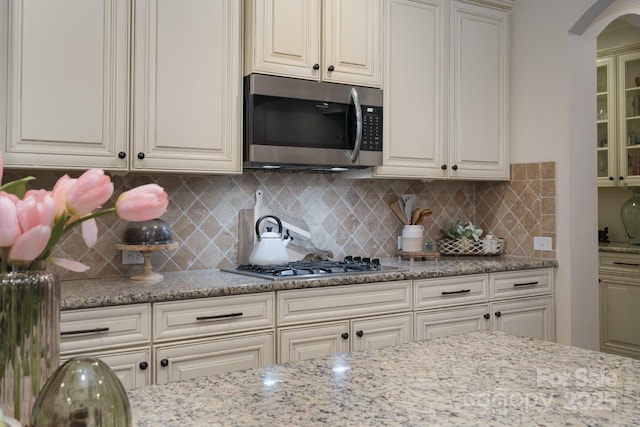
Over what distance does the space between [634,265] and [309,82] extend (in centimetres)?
305

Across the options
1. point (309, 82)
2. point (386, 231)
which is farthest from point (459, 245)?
point (309, 82)

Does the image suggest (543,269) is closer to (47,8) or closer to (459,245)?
(459,245)

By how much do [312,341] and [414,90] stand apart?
1620mm

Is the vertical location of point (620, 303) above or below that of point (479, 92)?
below

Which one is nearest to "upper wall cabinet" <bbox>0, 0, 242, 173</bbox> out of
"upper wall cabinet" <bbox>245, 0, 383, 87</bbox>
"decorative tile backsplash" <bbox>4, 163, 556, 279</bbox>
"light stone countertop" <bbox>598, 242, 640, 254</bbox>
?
"upper wall cabinet" <bbox>245, 0, 383, 87</bbox>

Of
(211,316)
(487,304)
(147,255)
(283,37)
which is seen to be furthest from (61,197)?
(487,304)

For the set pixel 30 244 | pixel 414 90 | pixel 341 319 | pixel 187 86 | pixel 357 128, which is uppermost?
pixel 414 90

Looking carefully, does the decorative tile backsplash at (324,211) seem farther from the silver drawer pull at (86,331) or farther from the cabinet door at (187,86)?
the silver drawer pull at (86,331)

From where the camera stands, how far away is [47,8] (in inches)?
93.4

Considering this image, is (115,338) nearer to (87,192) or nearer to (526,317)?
(87,192)

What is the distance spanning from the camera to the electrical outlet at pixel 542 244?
3551 mm

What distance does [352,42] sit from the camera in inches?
123

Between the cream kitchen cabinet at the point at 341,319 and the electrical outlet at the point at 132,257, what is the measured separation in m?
0.78

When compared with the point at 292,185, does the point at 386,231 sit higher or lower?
lower
